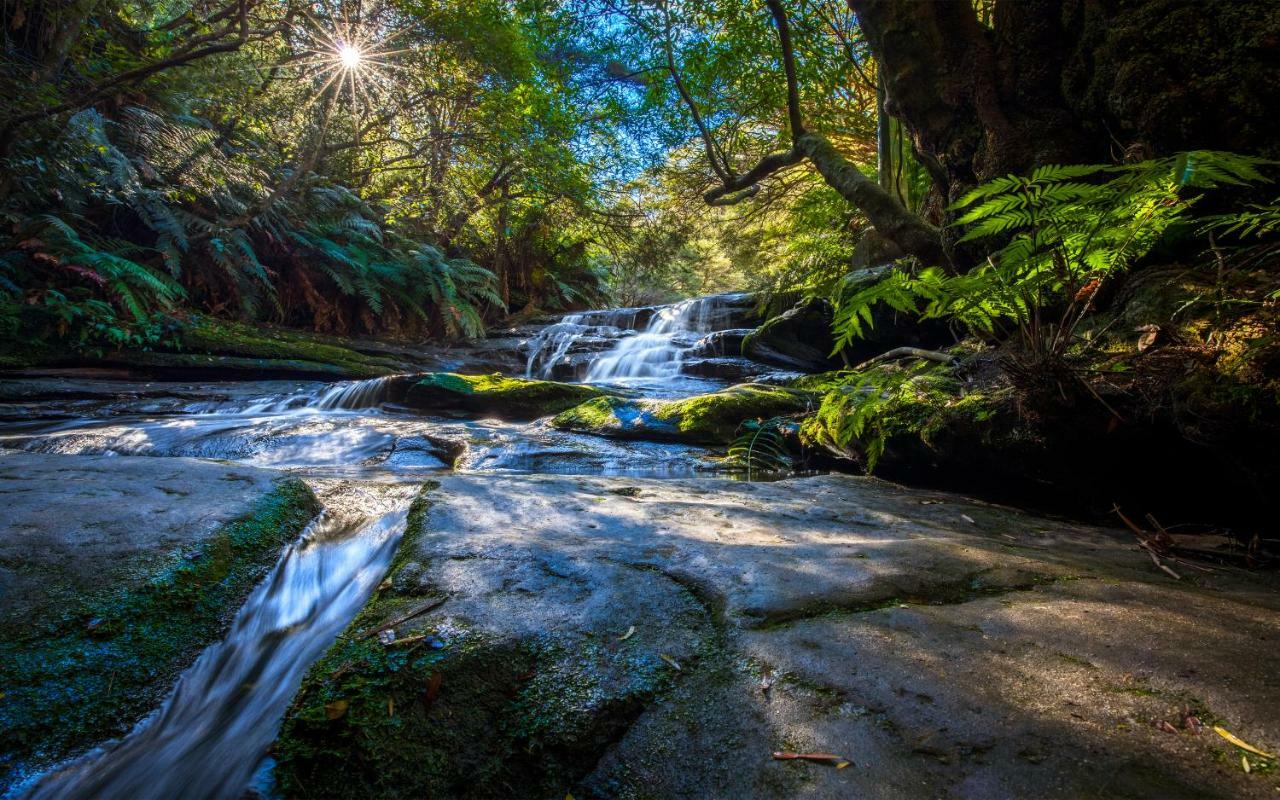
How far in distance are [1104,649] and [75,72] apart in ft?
37.0

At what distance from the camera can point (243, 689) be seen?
4.74 feet

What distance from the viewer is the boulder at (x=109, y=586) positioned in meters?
1.14

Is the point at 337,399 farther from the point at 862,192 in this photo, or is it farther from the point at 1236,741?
the point at 1236,741

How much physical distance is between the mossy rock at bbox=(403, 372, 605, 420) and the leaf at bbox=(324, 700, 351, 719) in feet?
17.6

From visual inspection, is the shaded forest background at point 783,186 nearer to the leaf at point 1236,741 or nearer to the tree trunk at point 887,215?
the tree trunk at point 887,215

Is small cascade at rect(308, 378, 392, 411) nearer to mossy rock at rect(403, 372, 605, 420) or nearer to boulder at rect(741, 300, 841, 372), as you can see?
mossy rock at rect(403, 372, 605, 420)

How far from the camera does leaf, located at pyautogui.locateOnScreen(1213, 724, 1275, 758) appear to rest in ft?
2.50

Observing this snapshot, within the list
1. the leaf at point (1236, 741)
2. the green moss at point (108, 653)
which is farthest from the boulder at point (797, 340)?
the leaf at point (1236, 741)

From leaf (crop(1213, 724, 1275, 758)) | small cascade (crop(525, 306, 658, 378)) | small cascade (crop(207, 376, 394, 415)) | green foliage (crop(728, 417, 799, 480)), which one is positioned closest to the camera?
leaf (crop(1213, 724, 1275, 758))

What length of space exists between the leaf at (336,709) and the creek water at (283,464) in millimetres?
142

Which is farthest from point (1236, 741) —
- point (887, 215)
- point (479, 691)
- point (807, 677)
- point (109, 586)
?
point (887, 215)

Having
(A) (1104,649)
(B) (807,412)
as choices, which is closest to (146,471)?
(A) (1104,649)

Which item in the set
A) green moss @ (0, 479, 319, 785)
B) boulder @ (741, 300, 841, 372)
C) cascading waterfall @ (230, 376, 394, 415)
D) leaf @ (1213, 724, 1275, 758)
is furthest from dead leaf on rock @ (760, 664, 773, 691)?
boulder @ (741, 300, 841, 372)

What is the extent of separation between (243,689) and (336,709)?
26.6 inches
